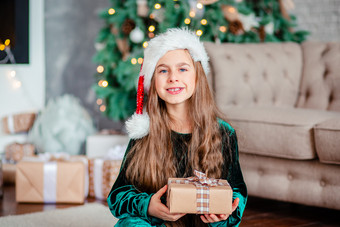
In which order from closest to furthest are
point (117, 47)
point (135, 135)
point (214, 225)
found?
point (214, 225) < point (135, 135) < point (117, 47)

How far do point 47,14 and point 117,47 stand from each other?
2.77ft

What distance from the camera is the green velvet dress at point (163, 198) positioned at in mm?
1372

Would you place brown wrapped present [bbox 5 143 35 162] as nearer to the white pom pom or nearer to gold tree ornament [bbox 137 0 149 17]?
gold tree ornament [bbox 137 0 149 17]

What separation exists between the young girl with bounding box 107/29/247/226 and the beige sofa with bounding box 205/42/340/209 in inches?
22.0

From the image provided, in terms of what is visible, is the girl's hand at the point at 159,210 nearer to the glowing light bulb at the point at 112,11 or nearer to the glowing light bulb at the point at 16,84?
the glowing light bulb at the point at 112,11

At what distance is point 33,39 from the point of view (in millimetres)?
3344

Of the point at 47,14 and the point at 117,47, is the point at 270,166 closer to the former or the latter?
the point at 117,47

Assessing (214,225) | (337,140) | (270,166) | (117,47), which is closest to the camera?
(214,225)

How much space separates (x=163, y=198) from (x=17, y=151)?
5.47 feet

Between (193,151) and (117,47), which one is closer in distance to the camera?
(193,151)

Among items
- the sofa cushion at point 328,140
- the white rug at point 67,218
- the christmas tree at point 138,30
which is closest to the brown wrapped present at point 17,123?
the christmas tree at point 138,30

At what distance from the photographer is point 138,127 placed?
1.48 meters

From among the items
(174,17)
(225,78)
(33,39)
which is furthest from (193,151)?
(33,39)

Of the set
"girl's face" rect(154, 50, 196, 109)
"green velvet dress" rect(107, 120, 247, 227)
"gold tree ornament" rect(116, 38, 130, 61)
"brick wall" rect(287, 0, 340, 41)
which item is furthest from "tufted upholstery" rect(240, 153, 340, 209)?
"brick wall" rect(287, 0, 340, 41)
